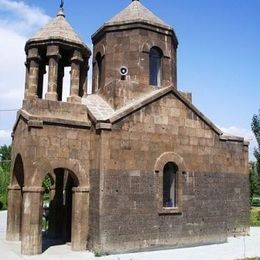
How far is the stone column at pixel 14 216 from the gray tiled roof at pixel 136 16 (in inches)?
294

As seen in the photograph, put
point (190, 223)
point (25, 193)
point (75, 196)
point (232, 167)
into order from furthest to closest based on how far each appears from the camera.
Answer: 1. point (232, 167)
2. point (190, 223)
3. point (75, 196)
4. point (25, 193)

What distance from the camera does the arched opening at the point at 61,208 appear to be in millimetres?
13497

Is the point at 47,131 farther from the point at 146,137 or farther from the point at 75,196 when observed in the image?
the point at 146,137

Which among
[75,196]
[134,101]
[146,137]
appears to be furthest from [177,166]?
[75,196]

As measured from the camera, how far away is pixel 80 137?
38.4ft

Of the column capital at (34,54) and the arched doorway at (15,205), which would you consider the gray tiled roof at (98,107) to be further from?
the arched doorway at (15,205)

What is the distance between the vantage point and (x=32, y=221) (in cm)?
1044

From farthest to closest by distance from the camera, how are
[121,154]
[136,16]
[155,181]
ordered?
[136,16] < [155,181] < [121,154]

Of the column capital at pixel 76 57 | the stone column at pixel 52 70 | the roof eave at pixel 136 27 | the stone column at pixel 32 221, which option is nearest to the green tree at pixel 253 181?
the roof eave at pixel 136 27

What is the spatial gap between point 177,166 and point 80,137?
3388mm

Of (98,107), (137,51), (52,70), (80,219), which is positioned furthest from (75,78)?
(80,219)

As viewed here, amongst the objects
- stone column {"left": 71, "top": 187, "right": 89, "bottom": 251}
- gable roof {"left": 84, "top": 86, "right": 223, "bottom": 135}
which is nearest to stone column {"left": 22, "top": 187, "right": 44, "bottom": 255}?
stone column {"left": 71, "top": 187, "right": 89, "bottom": 251}

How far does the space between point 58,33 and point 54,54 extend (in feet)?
2.61

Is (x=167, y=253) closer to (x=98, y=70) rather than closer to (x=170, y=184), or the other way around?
(x=170, y=184)
